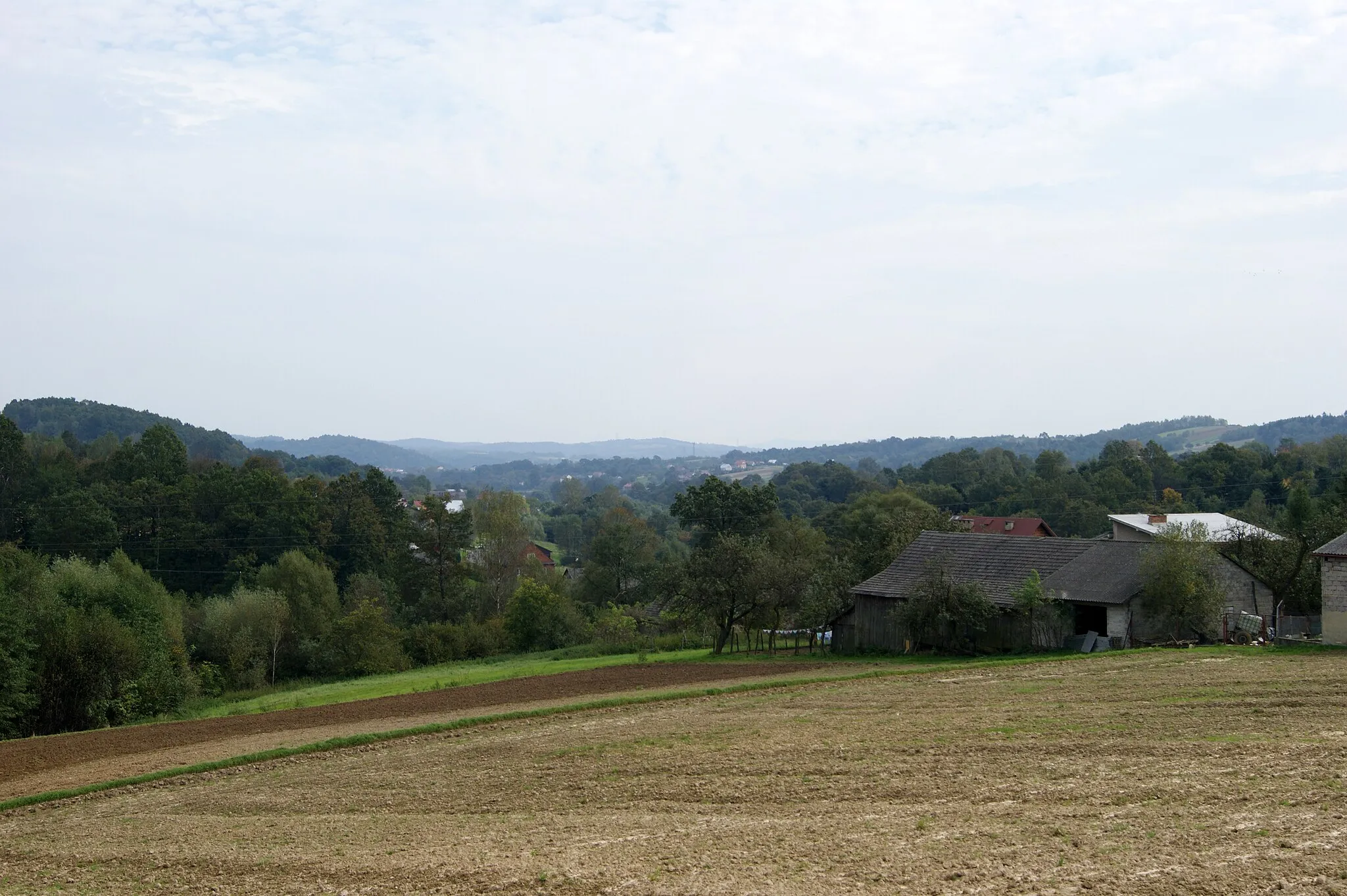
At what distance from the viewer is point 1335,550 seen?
3244 centimetres

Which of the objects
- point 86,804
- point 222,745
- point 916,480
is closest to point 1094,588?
point 222,745

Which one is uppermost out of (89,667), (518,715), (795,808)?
(795,808)

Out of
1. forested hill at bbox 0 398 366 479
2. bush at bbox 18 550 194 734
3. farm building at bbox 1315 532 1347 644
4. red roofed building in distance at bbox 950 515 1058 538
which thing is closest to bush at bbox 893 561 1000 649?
farm building at bbox 1315 532 1347 644

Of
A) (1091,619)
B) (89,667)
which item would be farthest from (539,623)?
(1091,619)

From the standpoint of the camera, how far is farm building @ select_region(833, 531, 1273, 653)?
35094 mm

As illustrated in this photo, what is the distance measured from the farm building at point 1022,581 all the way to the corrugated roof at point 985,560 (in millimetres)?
37

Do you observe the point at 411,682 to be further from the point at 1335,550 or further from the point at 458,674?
the point at 1335,550

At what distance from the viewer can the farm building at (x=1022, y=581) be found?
1382 inches

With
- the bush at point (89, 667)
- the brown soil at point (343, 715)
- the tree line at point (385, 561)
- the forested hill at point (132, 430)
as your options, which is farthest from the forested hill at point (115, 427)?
the brown soil at point (343, 715)

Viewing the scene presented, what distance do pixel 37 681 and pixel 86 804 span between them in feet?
70.0

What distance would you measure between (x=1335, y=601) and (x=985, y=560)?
37.4ft

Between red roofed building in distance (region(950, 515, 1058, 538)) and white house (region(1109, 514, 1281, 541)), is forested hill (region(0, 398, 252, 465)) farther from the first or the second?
white house (region(1109, 514, 1281, 541))

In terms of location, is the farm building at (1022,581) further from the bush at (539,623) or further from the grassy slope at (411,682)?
the bush at (539,623)

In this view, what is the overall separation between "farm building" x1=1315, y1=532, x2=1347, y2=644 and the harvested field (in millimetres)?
10411
